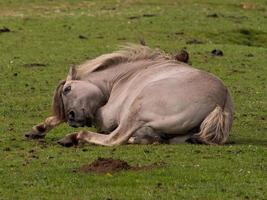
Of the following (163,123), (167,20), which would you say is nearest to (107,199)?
(163,123)

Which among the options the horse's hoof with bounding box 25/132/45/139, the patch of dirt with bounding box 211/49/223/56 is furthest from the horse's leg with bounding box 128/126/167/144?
the patch of dirt with bounding box 211/49/223/56

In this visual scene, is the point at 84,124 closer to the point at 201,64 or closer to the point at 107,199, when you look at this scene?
the point at 107,199

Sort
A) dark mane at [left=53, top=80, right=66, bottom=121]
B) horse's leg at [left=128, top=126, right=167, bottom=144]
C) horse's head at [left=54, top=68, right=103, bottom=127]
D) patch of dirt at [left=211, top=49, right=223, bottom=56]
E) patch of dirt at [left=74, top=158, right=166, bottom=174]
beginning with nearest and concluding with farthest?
patch of dirt at [left=74, top=158, right=166, bottom=174] → horse's leg at [left=128, top=126, right=167, bottom=144] → horse's head at [left=54, top=68, right=103, bottom=127] → dark mane at [left=53, top=80, right=66, bottom=121] → patch of dirt at [left=211, top=49, right=223, bottom=56]

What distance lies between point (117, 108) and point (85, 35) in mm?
11871

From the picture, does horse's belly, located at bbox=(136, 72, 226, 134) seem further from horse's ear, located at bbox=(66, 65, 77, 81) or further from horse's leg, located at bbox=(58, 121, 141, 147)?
horse's ear, located at bbox=(66, 65, 77, 81)

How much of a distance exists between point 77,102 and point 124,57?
92 cm

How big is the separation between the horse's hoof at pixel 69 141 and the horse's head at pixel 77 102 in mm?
574

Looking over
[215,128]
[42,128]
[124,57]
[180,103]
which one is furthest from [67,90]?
[215,128]

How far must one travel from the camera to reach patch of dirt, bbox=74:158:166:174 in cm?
912

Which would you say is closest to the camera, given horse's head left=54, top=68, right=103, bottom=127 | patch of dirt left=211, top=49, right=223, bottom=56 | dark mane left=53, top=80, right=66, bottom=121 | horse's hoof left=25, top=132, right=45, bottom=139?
horse's hoof left=25, top=132, right=45, bottom=139

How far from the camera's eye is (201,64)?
63.8 ft

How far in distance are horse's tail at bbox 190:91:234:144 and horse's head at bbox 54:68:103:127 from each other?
1497 mm

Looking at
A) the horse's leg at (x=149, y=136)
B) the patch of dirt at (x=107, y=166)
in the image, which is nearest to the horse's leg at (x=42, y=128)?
the horse's leg at (x=149, y=136)

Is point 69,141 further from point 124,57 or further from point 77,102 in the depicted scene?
point 124,57
